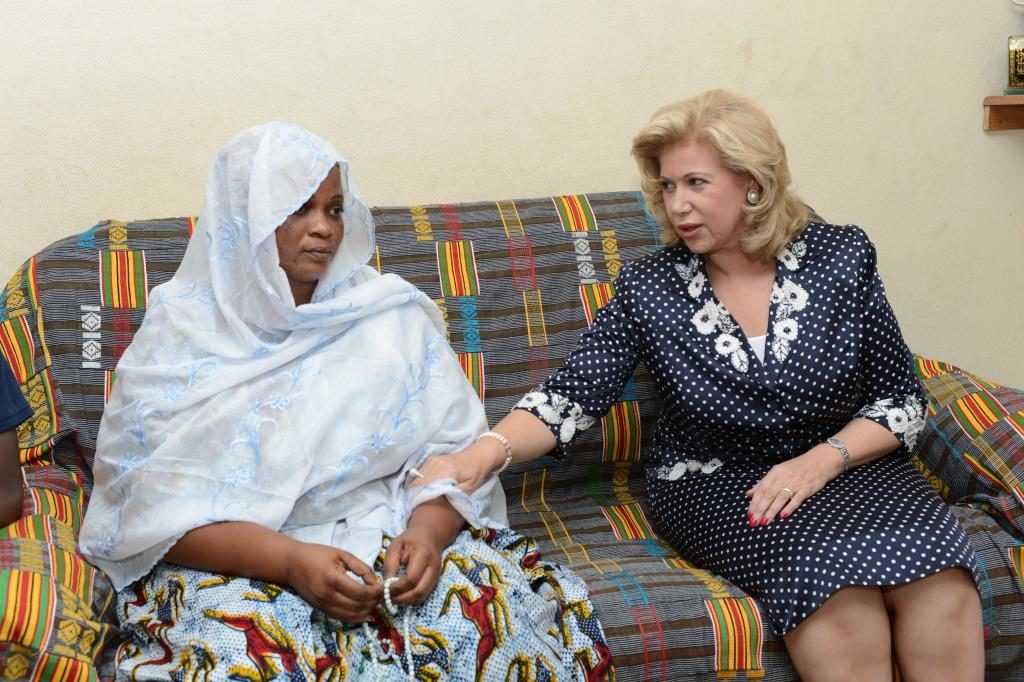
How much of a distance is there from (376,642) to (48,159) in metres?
1.45

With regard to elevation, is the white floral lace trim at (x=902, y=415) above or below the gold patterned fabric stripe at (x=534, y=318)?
below

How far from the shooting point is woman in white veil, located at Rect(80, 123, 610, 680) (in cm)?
162

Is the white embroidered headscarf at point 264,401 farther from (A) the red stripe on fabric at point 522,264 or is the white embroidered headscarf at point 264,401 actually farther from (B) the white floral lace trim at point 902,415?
(B) the white floral lace trim at point 902,415

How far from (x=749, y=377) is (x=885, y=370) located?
28 centimetres

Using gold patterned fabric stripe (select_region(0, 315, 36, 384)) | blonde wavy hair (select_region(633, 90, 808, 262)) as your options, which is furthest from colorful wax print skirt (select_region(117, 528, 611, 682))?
blonde wavy hair (select_region(633, 90, 808, 262))

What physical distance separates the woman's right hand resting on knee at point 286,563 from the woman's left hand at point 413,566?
28 millimetres

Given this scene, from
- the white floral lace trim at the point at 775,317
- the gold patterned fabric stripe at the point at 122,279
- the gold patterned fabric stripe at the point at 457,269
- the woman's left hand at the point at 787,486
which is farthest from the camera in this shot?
the gold patterned fabric stripe at the point at 457,269

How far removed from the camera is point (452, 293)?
7.73ft

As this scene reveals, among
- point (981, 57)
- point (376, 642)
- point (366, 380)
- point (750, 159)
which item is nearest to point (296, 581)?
point (376, 642)

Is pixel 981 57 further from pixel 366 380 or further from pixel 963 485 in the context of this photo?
pixel 366 380

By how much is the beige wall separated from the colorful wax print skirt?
1.14 m

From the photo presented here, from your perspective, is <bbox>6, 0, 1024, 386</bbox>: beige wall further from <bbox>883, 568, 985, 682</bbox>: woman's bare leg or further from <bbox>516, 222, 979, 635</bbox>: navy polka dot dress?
<bbox>883, 568, 985, 682</bbox>: woman's bare leg

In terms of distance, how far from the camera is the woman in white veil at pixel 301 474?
1621mm

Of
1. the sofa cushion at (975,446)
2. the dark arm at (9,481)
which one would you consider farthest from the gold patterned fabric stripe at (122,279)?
the sofa cushion at (975,446)
